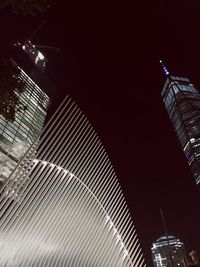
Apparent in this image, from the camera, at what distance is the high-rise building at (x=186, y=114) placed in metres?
154

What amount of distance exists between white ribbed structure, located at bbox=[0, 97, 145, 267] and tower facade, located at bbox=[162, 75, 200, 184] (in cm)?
13790

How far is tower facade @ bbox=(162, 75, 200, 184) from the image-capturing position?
15400cm

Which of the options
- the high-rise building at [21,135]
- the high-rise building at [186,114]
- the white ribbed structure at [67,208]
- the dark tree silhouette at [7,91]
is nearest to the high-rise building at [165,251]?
the high-rise building at [186,114]

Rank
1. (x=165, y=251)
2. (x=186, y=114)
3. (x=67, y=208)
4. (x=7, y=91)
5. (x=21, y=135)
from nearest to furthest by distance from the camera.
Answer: (x=7, y=91) < (x=67, y=208) < (x=21, y=135) < (x=186, y=114) < (x=165, y=251)

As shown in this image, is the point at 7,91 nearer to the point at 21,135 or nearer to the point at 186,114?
the point at 21,135

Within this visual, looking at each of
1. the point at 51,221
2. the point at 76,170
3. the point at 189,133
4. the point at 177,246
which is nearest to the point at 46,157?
the point at 76,170

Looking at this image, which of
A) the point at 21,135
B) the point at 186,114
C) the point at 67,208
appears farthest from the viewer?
the point at 186,114

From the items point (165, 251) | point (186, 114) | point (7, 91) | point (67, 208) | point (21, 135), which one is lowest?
point (67, 208)

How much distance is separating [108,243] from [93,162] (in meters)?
3.33

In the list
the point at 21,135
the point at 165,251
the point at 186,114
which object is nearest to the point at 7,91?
the point at 21,135

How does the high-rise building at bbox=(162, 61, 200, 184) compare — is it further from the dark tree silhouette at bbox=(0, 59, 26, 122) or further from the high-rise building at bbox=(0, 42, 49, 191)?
the dark tree silhouette at bbox=(0, 59, 26, 122)

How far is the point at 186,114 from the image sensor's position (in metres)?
163

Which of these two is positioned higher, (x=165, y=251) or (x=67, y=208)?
(x=165, y=251)

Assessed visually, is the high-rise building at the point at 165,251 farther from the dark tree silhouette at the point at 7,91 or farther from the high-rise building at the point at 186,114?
the dark tree silhouette at the point at 7,91
